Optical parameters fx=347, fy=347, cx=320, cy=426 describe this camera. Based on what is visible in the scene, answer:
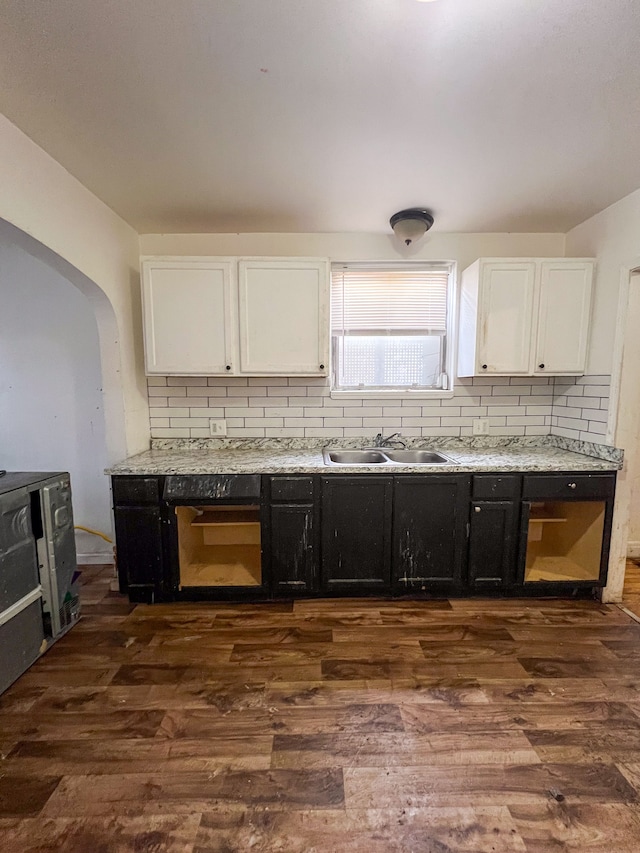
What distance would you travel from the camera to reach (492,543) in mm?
2236

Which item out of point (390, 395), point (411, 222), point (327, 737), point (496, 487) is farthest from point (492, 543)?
point (411, 222)

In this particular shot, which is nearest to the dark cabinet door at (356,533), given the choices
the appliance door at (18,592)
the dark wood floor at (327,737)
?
the dark wood floor at (327,737)

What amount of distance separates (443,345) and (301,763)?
2.63 metres

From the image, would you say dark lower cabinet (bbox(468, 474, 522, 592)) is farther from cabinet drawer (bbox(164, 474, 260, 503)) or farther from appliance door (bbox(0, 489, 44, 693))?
appliance door (bbox(0, 489, 44, 693))

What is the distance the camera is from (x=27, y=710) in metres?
1.50

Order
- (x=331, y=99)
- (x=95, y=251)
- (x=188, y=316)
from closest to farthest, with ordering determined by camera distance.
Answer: (x=331, y=99) → (x=95, y=251) → (x=188, y=316)

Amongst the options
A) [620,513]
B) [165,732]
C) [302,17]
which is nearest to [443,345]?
[620,513]

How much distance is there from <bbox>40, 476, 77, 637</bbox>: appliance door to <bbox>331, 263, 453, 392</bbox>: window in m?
1.92

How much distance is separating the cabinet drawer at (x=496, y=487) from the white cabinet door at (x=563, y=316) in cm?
82

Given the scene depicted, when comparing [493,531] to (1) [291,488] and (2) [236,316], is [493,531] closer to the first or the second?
(1) [291,488]

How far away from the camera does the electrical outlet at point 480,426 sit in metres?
2.73

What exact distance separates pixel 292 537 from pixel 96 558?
5.71 ft

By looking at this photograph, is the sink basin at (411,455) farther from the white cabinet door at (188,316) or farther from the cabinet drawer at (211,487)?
the white cabinet door at (188,316)

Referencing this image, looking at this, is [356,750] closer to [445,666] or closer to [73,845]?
[445,666]
